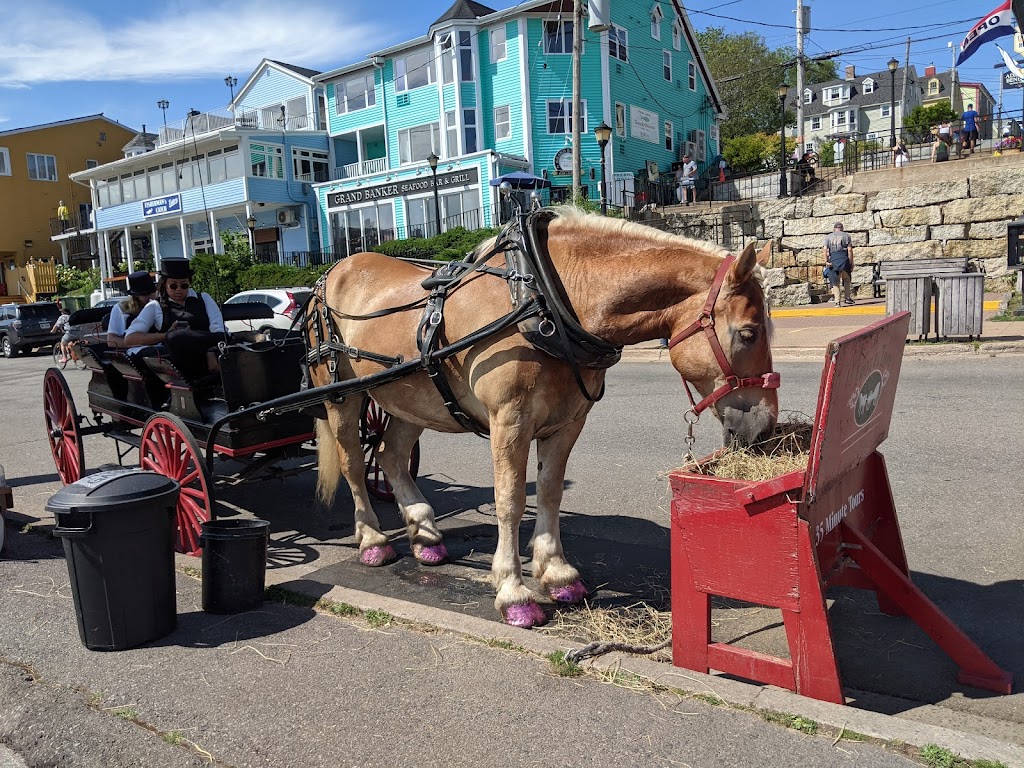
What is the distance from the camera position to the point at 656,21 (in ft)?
120

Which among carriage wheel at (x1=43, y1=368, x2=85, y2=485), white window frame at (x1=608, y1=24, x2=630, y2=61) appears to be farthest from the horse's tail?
white window frame at (x1=608, y1=24, x2=630, y2=61)

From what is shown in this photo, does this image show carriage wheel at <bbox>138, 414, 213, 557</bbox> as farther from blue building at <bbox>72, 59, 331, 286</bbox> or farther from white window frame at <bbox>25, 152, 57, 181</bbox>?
white window frame at <bbox>25, 152, 57, 181</bbox>

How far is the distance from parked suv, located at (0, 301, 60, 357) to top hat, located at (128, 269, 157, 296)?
74.1ft

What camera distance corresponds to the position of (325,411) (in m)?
5.62

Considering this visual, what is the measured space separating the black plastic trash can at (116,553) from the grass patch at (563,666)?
84.1 inches

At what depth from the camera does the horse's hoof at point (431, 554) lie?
17.2ft

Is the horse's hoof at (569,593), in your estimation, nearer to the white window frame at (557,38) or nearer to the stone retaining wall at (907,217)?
the stone retaining wall at (907,217)

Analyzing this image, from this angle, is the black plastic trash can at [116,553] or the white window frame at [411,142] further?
the white window frame at [411,142]

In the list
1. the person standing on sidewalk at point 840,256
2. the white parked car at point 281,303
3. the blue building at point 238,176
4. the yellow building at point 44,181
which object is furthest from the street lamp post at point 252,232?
the person standing on sidewalk at point 840,256

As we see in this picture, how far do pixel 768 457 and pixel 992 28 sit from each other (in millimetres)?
20235

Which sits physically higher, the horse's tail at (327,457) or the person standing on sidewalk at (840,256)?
the person standing on sidewalk at (840,256)

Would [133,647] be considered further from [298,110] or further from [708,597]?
[298,110]

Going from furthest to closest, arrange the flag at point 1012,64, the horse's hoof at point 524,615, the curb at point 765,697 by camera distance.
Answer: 1. the flag at point 1012,64
2. the horse's hoof at point 524,615
3. the curb at point 765,697

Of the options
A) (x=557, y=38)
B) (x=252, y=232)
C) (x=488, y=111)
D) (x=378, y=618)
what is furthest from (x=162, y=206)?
(x=378, y=618)
